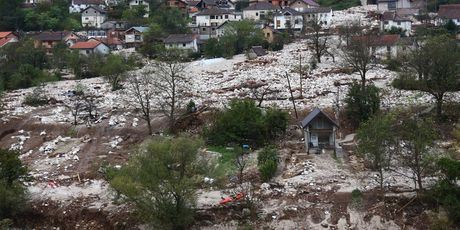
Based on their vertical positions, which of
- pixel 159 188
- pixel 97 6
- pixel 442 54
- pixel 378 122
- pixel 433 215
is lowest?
pixel 433 215

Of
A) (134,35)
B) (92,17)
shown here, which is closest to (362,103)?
(134,35)

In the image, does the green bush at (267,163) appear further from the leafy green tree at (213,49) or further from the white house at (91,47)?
the white house at (91,47)

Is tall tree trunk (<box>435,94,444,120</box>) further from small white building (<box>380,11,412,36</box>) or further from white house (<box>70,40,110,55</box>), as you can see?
white house (<box>70,40,110,55</box>)

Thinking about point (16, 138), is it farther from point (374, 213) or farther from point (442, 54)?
point (442, 54)

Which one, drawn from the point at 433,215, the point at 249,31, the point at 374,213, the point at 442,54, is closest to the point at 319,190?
the point at 374,213

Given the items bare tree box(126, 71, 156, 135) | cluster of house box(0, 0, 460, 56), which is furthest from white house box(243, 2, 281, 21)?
bare tree box(126, 71, 156, 135)

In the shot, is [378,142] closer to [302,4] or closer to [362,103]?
[362,103]

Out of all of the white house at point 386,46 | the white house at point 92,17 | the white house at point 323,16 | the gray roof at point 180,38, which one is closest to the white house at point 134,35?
the gray roof at point 180,38
